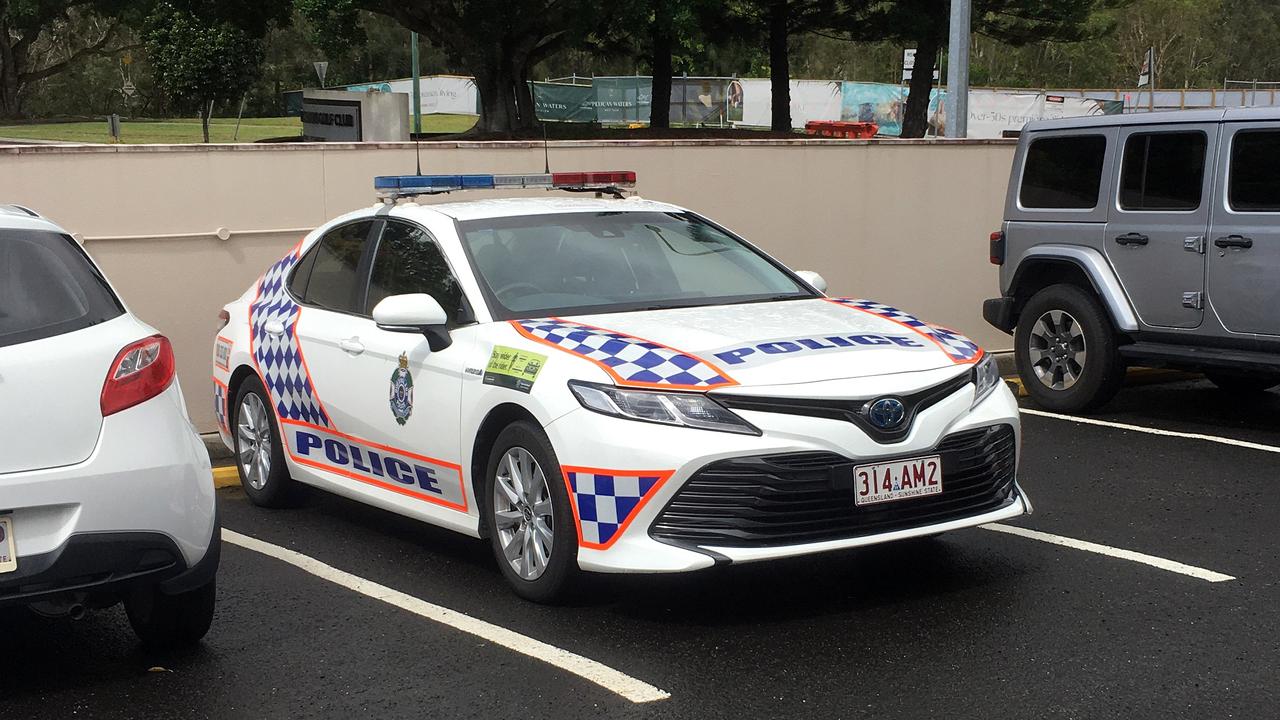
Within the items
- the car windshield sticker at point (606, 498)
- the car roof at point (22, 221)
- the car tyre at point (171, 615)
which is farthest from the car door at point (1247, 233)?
the car roof at point (22, 221)

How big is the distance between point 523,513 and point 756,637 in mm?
970

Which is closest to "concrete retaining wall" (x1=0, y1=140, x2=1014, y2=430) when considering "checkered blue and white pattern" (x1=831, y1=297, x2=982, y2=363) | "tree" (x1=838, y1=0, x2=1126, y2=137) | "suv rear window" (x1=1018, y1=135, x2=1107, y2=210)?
"suv rear window" (x1=1018, y1=135, x2=1107, y2=210)

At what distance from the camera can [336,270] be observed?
698 centimetres

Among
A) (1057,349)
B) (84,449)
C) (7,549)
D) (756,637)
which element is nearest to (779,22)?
(1057,349)

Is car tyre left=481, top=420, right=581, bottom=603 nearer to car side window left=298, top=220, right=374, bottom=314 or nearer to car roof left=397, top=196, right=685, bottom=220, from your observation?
car roof left=397, top=196, right=685, bottom=220

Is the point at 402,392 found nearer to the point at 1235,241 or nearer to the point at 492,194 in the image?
the point at 492,194

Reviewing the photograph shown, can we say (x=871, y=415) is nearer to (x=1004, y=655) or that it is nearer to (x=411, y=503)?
(x=1004, y=655)

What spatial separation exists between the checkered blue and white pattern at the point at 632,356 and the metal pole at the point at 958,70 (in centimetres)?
934

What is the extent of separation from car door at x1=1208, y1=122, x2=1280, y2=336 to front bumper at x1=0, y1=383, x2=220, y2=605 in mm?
6305

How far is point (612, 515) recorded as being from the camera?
199 inches

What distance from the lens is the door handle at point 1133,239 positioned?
30.3 ft

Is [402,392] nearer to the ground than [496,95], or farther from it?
nearer to the ground

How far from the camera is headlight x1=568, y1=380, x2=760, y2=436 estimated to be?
4.98m

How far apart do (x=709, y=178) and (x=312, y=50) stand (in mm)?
86456
